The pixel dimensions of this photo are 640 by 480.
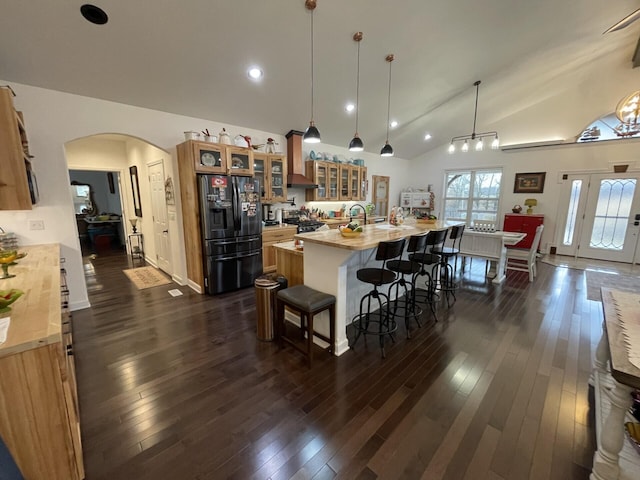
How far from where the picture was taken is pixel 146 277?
4.85 m

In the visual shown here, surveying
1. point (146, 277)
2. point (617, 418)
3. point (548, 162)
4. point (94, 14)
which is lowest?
point (146, 277)

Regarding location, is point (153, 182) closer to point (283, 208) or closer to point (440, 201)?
point (283, 208)

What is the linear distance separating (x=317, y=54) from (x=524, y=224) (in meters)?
6.37

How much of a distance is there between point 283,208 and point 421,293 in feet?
10.8

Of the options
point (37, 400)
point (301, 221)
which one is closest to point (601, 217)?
point (301, 221)

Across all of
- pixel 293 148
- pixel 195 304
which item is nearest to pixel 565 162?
pixel 293 148

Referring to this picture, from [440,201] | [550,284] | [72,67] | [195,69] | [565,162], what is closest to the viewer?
[72,67]

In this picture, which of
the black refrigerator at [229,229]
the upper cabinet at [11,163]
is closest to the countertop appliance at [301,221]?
the black refrigerator at [229,229]

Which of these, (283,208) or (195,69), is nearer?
(195,69)

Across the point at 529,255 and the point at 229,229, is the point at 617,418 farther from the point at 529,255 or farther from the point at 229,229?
the point at 529,255

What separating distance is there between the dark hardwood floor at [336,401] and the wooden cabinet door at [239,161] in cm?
220

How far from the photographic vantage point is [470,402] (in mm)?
1973

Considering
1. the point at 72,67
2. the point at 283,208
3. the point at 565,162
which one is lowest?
the point at 283,208

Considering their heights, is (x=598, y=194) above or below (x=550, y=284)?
above
